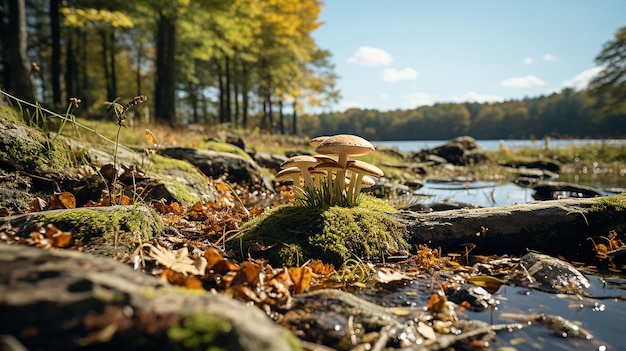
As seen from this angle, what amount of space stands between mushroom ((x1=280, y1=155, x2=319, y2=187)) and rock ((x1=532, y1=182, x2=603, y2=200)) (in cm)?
671

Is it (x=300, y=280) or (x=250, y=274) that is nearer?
(x=250, y=274)

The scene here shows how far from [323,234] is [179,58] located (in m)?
22.6

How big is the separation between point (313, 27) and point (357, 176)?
23.7 meters

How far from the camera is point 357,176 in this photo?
11.2 ft

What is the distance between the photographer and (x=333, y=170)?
10.5 feet

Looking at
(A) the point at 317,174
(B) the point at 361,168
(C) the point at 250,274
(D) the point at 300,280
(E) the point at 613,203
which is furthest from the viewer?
(A) the point at 317,174

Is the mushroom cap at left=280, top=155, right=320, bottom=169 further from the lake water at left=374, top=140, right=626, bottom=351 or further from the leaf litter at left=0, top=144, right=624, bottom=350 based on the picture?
the lake water at left=374, top=140, right=626, bottom=351

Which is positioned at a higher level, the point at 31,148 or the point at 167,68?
the point at 167,68

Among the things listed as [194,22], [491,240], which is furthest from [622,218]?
[194,22]

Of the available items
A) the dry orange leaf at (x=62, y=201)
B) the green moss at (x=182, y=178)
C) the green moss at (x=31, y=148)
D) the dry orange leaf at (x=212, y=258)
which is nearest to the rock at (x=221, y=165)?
the green moss at (x=182, y=178)

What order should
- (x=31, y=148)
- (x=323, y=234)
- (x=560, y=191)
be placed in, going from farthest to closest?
1. (x=560, y=191)
2. (x=31, y=148)
3. (x=323, y=234)

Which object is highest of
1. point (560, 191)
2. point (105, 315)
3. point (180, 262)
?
point (105, 315)

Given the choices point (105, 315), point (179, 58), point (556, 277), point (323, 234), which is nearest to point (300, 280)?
point (323, 234)

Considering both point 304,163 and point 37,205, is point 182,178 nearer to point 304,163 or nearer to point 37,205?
point 37,205
